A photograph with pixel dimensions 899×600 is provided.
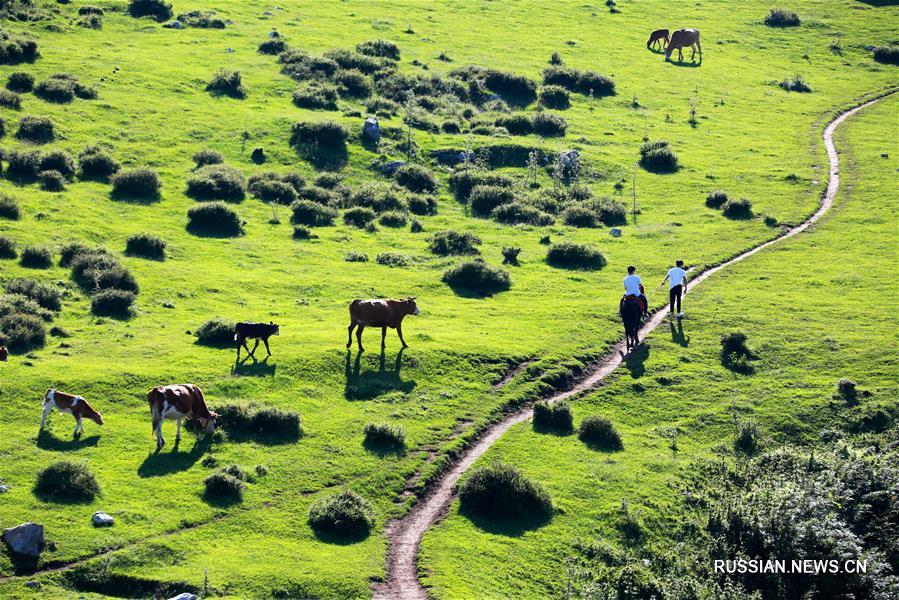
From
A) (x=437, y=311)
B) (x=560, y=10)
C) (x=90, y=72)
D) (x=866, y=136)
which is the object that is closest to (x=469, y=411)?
(x=437, y=311)

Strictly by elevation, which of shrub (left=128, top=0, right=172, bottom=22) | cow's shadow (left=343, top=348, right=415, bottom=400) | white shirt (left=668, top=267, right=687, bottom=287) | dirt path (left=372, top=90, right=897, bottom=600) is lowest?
dirt path (left=372, top=90, right=897, bottom=600)

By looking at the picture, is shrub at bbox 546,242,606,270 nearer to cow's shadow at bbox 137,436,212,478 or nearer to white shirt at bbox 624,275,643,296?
white shirt at bbox 624,275,643,296

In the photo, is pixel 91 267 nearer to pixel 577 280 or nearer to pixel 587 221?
pixel 577 280

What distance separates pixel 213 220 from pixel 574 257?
19033 mm

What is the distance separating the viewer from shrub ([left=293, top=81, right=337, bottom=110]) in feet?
248

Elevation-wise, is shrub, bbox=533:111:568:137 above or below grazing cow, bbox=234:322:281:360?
above

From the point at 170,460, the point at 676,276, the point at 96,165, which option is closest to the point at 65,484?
the point at 170,460

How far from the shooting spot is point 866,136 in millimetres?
80625

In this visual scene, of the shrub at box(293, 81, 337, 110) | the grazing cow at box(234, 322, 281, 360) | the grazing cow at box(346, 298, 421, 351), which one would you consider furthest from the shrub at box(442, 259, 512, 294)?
the shrub at box(293, 81, 337, 110)

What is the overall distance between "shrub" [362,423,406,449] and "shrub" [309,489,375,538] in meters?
3.87

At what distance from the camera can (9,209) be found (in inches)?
2007

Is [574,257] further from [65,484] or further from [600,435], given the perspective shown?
[65,484]

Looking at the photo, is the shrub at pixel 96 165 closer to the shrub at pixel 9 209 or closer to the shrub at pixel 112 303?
the shrub at pixel 9 209

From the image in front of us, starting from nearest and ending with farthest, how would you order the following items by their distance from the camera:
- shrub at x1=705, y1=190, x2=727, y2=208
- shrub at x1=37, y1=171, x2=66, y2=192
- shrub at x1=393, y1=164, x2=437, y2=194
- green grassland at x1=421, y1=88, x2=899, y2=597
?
green grassland at x1=421, y1=88, x2=899, y2=597
shrub at x1=37, y1=171, x2=66, y2=192
shrub at x1=705, y1=190, x2=727, y2=208
shrub at x1=393, y1=164, x2=437, y2=194
